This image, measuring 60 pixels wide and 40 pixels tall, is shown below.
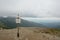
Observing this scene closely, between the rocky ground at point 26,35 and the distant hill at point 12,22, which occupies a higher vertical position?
the distant hill at point 12,22

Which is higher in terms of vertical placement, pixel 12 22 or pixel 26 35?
pixel 12 22

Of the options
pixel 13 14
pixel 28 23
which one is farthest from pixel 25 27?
pixel 13 14

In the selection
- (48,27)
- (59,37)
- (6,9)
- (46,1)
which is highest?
(46,1)

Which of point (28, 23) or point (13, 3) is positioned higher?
point (13, 3)

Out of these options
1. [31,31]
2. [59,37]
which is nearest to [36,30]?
[31,31]

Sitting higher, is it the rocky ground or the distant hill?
the distant hill

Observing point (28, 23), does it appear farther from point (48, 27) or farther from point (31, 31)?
point (48, 27)

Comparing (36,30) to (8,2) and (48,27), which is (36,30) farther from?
(8,2)
